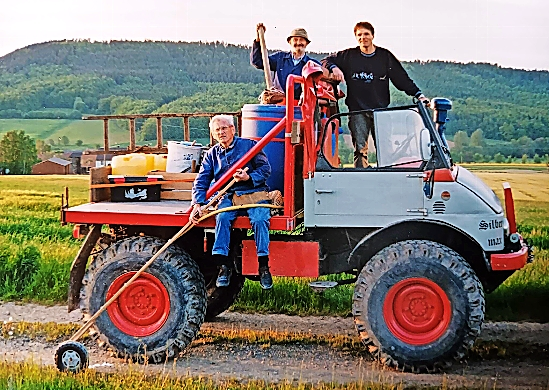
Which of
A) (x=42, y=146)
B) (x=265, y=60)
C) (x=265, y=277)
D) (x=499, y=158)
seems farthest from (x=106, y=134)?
(x=499, y=158)

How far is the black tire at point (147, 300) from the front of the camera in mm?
5578

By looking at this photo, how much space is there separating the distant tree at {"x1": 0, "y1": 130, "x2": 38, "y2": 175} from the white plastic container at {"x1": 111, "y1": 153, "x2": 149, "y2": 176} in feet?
6.04

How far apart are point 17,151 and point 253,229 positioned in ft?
11.0

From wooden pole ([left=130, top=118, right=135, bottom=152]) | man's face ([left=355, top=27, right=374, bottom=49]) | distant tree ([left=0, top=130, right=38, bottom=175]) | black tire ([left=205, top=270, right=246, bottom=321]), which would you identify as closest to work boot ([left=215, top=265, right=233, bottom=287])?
black tire ([left=205, top=270, right=246, bottom=321])

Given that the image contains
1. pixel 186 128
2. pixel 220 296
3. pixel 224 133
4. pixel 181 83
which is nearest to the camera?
pixel 224 133

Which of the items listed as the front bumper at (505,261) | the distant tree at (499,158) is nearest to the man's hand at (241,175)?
the front bumper at (505,261)

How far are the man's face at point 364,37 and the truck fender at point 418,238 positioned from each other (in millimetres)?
1508

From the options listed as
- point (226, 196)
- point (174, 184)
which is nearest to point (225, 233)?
point (226, 196)

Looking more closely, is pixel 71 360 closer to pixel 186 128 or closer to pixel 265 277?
pixel 265 277

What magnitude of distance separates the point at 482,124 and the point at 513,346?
6.36ft

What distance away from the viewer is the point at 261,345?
20.1 ft

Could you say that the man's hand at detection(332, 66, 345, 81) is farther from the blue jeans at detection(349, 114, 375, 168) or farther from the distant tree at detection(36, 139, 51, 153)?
the distant tree at detection(36, 139, 51, 153)

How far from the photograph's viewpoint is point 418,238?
18.3 feet

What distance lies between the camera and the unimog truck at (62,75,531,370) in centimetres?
529
